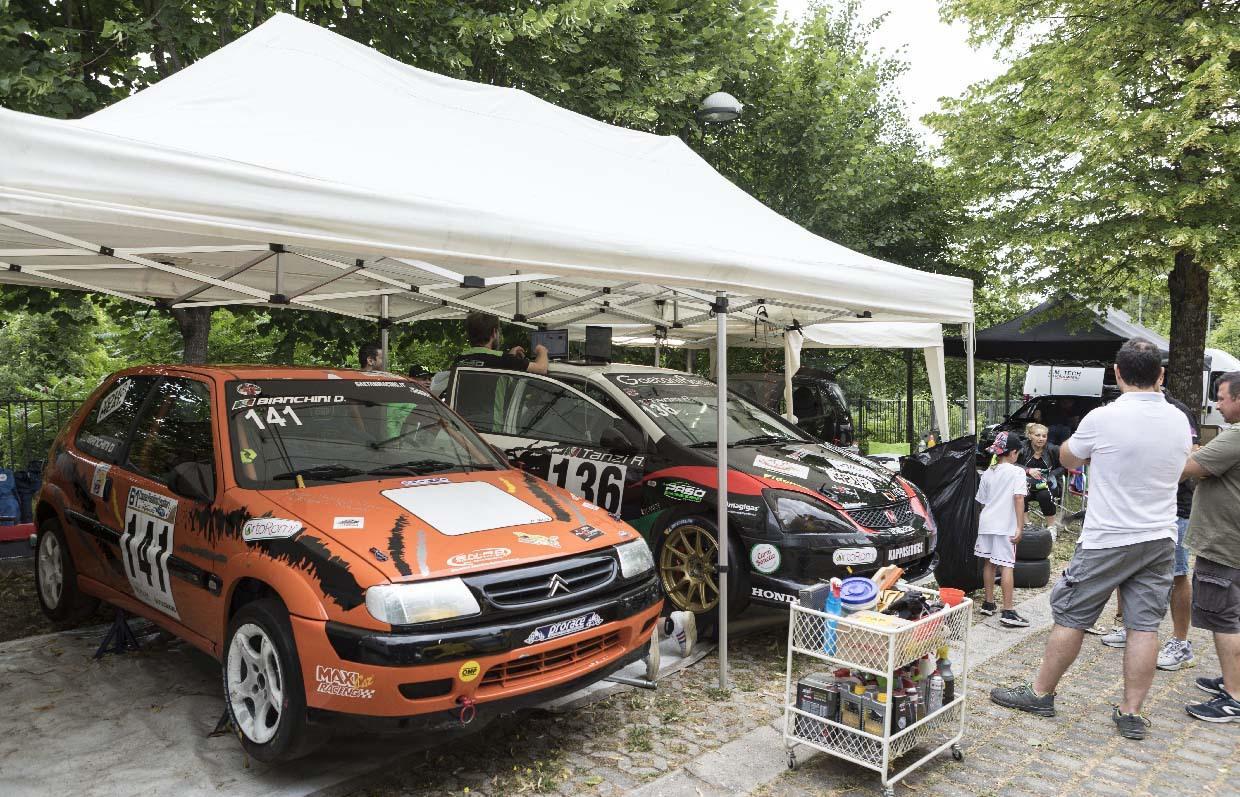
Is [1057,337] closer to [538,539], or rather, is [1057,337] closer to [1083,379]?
[1083,379]

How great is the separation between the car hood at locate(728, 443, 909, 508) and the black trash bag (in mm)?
730

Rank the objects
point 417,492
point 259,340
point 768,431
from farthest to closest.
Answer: point 259,340 < point 768,431 < point 417,492

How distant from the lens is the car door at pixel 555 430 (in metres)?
6.12

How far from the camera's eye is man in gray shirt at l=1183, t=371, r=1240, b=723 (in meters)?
4.60

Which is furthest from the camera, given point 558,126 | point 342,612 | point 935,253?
point 935,253

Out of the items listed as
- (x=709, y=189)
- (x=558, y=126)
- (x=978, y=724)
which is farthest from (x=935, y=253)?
(x=978, y=724)

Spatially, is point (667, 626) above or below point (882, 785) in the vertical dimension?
above

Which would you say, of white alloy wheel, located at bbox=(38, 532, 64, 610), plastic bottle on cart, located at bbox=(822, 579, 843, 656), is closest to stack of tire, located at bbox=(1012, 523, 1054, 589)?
plastic bottle on cart, located at bbox=(822, 579, 843, 656)

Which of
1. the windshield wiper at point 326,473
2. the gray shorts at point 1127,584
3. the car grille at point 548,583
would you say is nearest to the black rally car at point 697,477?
the gray shorts at point 1127,584

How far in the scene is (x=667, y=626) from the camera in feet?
16.3

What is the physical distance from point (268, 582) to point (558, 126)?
4185 millimetres

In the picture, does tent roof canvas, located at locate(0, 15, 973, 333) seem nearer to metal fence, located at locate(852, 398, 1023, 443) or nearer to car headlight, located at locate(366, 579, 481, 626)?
car headlight, located at locate(366, 579, 481, 626)

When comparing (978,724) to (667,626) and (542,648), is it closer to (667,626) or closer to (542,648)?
(667,626)

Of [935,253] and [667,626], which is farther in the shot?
[935,253]
